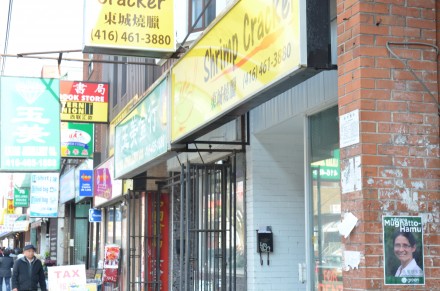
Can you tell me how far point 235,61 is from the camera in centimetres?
636

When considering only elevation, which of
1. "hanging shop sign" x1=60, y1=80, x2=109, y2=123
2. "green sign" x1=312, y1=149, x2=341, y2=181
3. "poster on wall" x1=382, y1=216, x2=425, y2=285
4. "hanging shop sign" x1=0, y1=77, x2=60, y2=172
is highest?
"hanging shop sign" x1=60, y1=80, x2=109, y2=123

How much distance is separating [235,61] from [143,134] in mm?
4455

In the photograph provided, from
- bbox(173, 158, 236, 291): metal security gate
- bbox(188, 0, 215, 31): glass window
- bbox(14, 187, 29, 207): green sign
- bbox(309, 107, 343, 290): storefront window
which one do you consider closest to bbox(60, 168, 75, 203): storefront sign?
bbox(14, 187, 29, 207): green sign

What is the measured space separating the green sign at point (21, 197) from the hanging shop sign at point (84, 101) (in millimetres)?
22388

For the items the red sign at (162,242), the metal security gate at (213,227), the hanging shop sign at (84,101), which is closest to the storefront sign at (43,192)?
the hanging shop sign at (84,101)

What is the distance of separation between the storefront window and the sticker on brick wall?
192 centimetres

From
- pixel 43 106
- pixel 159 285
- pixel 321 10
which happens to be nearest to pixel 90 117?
pixel 43 106

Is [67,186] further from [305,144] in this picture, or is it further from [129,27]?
[305,144]

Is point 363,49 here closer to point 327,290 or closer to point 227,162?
point 327,290

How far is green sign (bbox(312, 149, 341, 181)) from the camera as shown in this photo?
283 inches

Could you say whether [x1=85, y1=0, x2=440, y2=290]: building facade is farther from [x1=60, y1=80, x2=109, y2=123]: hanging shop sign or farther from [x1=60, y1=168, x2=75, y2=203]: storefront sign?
[x1=60, y1=168, x2=75, y2=203]: storefront sign

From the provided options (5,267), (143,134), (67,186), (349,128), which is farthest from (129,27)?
(67,186)

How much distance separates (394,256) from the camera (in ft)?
15.9

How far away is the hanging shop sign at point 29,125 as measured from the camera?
1398 centimetres
